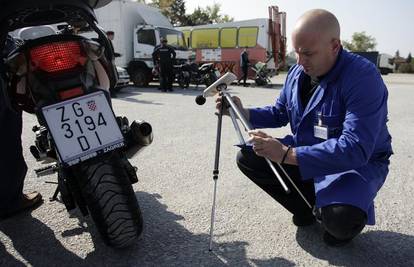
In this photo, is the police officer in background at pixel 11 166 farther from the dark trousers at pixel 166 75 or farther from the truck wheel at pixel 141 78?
the truck wheel at pixel 141 78

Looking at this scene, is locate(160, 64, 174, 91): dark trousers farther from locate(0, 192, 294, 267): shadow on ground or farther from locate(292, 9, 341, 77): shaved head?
locate(292, 9, 341, 77): shaved head

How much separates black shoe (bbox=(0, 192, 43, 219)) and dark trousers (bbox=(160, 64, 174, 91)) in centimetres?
1087

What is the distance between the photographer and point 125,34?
15.4m

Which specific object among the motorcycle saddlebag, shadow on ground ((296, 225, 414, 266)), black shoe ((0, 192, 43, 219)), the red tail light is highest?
the motorcycle saddlebag

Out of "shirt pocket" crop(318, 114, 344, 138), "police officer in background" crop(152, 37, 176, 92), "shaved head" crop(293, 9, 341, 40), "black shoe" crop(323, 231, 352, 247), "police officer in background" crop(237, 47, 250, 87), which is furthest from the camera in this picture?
"police officer in background" crop(237, 47, 250, 87)

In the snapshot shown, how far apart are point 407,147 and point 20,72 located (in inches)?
191

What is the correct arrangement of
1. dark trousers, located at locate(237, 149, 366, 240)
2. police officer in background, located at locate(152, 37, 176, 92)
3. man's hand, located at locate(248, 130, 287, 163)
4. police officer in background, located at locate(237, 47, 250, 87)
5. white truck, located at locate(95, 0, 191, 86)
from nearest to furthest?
man's hand, located at locate(248, 130, 287, 163), dark trousers, located at locate(237, 149, 366, 240), police officer in background, located at locate(152, 37, 176, 92), white truck, located at locate(95, 0, 191, 86), police officer in background, located at locate(237, 47, 250, 87)

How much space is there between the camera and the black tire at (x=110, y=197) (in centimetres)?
206

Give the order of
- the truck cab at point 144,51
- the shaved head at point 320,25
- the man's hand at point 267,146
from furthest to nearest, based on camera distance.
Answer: the truck cab at point 144,51 < the shaved head at point 320,25 < the man's hand at point 267,146

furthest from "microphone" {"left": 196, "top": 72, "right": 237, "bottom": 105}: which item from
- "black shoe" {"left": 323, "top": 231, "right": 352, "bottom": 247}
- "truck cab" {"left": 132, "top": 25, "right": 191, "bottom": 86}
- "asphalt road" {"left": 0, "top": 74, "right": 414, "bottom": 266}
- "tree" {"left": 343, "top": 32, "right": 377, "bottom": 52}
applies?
"tree" {"left": 343, "top": 32, "right": 377, "bottom": 52}

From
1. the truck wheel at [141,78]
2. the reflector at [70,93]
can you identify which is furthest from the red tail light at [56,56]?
the truck wheel at [141,78]

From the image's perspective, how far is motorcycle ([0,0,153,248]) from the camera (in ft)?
6.48

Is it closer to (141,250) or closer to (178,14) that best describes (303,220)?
(141,250)

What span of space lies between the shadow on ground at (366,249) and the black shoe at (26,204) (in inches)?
77.6
